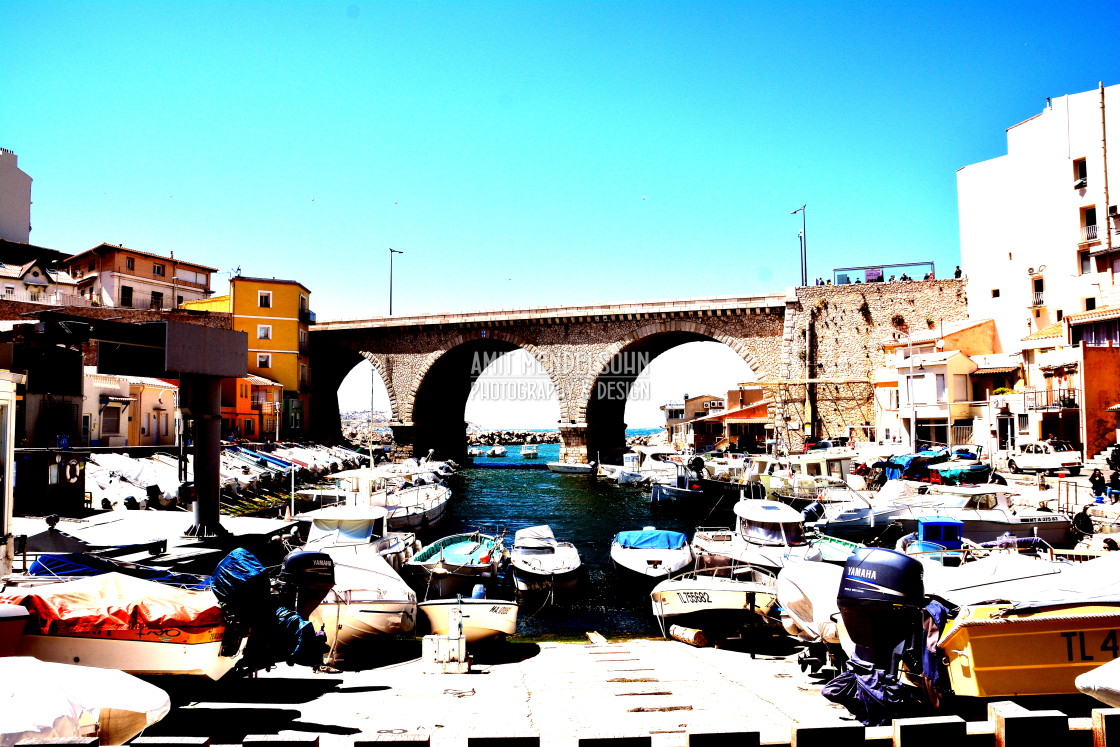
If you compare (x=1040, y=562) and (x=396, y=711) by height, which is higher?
(x=1040, y=562)

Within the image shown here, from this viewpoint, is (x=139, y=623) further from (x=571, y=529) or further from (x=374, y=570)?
(x=571, y=529)

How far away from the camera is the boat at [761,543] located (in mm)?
16312

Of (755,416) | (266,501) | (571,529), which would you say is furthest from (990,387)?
(266,501)

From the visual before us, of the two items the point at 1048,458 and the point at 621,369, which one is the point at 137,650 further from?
the point at 621,369

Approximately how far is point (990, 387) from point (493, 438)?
97.0 metres

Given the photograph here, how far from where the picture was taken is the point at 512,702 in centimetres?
795

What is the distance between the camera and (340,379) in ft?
186

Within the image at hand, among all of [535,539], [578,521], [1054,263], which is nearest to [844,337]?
[1054,263]

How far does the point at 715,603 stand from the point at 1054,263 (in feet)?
107

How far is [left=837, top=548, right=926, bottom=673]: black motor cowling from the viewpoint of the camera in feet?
23.0

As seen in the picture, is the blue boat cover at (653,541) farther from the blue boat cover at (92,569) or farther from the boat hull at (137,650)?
the boat hull at (137,650)

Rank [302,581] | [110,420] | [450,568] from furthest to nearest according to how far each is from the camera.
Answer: [110,420] → [450,568] → [302,581]

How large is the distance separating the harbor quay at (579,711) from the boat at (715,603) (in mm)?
2282

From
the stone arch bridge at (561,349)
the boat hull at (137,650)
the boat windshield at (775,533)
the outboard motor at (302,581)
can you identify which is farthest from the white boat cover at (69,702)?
the stone arch bridge at (561,349)
